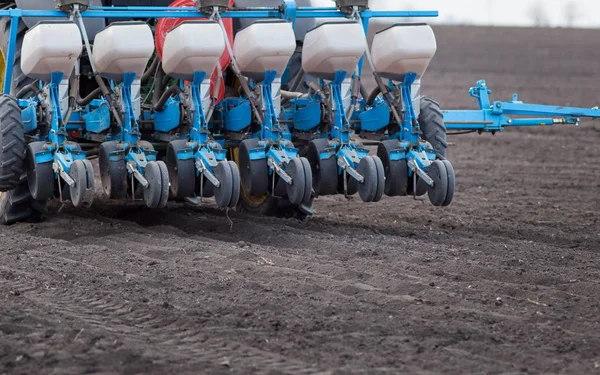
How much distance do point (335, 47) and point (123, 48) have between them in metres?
1.49

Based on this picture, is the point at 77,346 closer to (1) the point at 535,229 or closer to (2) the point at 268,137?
(2) the point at 268,137

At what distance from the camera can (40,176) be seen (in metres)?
7.33

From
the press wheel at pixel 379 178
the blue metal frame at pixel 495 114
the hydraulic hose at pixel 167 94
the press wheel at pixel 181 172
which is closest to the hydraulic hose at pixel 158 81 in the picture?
the hydraulic hose at pixel 167 94

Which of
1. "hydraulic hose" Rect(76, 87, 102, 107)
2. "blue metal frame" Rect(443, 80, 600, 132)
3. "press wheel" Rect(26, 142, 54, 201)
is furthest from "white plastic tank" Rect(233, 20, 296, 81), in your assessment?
"blue metal frame" Rect(443, 80, 600, 132)

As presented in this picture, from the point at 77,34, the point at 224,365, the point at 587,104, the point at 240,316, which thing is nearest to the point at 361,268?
the point at 240,316

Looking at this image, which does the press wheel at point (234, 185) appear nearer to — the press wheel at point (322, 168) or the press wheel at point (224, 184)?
the press wheel at point (224, 184)

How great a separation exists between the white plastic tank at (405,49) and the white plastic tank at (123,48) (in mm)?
1707

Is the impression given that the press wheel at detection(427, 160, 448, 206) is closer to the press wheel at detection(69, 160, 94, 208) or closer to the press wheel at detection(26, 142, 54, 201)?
the press wheel at detection(69, 160, 94, 208)

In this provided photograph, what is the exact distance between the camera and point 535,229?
8273 millimetres

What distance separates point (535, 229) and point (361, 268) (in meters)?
2.42

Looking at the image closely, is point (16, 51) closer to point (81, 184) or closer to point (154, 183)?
point (81, 184)

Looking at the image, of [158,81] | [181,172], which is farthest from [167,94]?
[181,172]

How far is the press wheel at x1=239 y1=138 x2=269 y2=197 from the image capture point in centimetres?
758

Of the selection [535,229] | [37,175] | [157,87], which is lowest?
[535,229]
